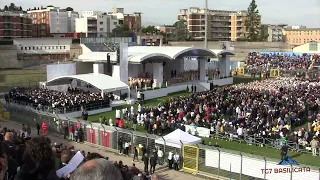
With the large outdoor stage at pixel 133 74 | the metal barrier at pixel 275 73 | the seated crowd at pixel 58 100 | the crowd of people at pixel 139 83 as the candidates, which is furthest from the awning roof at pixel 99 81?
the metal barrier at pixel 275 73

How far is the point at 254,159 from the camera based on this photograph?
1570 cm

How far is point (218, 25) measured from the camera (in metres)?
126

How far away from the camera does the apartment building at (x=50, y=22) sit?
11388 cm

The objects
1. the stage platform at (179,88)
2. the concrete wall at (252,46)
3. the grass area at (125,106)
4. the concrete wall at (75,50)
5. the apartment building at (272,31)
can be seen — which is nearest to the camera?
the grass area at (125,106)

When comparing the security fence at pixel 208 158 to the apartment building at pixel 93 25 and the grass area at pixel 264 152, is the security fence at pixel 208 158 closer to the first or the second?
the grass area at pixel 264 152

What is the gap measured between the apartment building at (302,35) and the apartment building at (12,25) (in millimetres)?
66045

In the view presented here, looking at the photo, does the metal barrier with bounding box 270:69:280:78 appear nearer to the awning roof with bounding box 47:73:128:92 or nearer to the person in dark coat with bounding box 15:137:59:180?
the awning roof with bounding box 47:73:128:92

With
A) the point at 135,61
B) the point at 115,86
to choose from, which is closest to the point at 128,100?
the point at 115,86

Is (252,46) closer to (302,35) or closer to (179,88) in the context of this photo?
(302,35)

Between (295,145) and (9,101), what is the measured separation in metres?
21.9

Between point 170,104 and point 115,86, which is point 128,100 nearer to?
point 115,86

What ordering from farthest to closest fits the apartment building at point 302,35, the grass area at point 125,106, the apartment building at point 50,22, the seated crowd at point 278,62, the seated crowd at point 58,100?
the apartment building at point 50,22 < the apartment building at point 302,35 < the seated crowd at point 278,62 < the grass area at point 125,106 < the seated crowd at point 58,100

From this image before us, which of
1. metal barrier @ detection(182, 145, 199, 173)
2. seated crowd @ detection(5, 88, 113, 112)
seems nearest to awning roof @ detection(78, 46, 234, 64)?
seated crowd @ detection(5, 88, 113, 112)

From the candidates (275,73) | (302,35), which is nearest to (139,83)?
(275,73)
